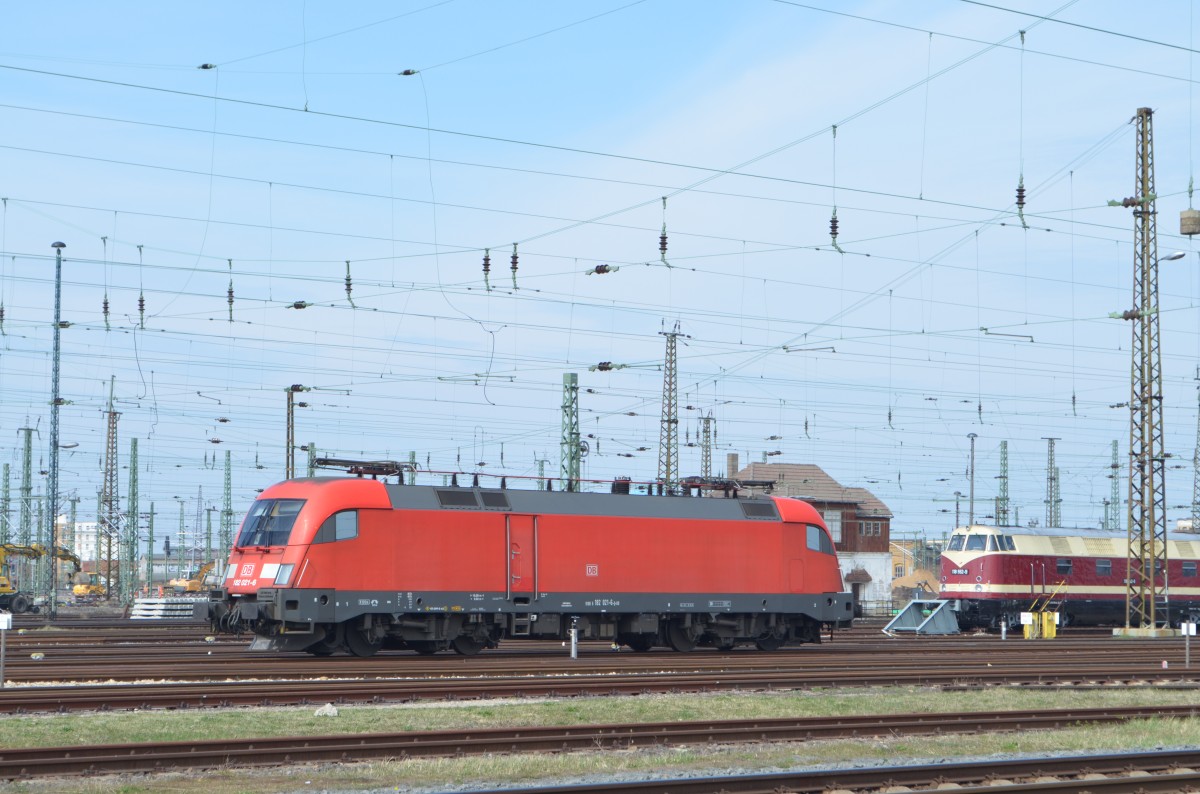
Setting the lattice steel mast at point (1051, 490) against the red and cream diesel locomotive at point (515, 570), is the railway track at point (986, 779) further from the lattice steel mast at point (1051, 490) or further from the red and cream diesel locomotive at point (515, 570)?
the lattice steel mast at point (1051, 490)

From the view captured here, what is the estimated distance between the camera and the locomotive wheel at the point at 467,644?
3138 centimetres

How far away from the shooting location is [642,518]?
32.8m

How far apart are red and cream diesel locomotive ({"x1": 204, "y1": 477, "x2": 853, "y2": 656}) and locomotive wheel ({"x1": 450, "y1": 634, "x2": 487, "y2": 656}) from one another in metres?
0.03

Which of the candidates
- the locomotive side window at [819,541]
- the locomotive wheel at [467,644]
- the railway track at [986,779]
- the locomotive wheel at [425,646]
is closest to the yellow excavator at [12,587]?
the locomotive wheel at [425,646]

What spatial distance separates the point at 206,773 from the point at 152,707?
5434 millimetres

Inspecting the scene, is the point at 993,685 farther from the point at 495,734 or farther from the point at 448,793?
the point at 448,793

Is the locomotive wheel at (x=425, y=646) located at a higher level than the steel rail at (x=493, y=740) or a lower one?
lower

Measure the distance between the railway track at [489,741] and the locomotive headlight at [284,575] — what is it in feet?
42.2

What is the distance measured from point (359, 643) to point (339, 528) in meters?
2.79

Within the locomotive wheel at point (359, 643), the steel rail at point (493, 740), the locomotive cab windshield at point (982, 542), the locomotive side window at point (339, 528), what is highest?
the locomotive side window at point (339, 528)

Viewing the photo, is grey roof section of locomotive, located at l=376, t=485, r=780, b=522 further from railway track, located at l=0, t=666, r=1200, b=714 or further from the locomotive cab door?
railway track, located at l=0, t=666, r=1200, b=714

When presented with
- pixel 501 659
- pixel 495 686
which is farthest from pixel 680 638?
pixel 495 686

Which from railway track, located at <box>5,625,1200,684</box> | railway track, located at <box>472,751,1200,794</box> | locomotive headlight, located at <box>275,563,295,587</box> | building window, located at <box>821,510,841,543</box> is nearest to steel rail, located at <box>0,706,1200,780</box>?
railway track, located at <box>472,751,1200,794</box>

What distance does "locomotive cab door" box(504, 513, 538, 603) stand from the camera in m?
31.0
